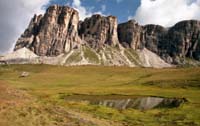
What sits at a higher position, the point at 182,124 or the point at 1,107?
the point at 1,107

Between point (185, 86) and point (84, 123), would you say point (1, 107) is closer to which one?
point (84, 123)

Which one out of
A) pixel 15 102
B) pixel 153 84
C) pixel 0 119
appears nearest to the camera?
pixel 0 119

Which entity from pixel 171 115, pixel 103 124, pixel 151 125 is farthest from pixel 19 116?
pixel 171 115

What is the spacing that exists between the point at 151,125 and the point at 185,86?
101 metres

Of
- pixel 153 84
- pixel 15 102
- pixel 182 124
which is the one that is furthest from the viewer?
pixel 153 84

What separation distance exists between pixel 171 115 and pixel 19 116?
2850 cm

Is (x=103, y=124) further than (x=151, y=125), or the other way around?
(x=151, y=125)

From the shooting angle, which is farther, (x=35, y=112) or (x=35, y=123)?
(x=35, y=112)

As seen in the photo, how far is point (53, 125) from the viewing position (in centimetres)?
3594

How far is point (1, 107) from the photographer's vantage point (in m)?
39.9

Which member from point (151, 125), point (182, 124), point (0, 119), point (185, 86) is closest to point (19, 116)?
point (0, 119)

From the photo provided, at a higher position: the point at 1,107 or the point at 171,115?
the point at 1,107

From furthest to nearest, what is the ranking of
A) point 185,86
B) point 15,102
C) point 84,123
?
point 185,86 → point 15,102 → point 84,123

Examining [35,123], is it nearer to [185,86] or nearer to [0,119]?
[0,119]
